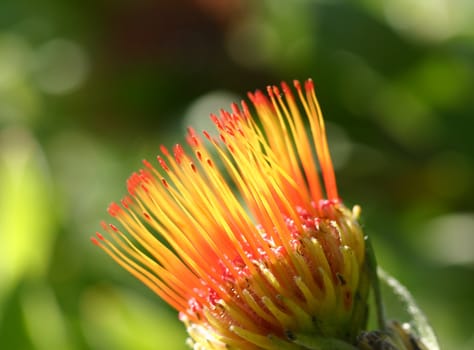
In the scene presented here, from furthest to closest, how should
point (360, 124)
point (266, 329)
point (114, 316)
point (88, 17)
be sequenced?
point (88, 17) < point (360, 124) < point (114, 316) < point (266, 329)

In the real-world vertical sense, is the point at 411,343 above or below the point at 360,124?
below

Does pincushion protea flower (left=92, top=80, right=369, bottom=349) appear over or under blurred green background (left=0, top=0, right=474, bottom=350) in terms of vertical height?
under

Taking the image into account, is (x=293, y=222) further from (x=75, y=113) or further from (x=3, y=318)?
(x=75, y=113)

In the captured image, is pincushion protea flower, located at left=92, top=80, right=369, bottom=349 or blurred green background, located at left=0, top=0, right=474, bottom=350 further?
blurred green background, located at left=0, top=0, right=474, bottom=350

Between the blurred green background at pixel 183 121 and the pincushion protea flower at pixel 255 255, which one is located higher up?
the blurred green background at pixel 183 121

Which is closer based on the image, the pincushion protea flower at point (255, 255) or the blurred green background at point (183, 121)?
the pincushion protea flower at point (255, 255)

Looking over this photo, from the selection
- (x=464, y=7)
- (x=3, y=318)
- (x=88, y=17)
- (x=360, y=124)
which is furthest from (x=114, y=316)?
(x=88, y=17)

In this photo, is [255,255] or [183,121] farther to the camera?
[183,121]

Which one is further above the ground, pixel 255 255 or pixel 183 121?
pixel 183 121
